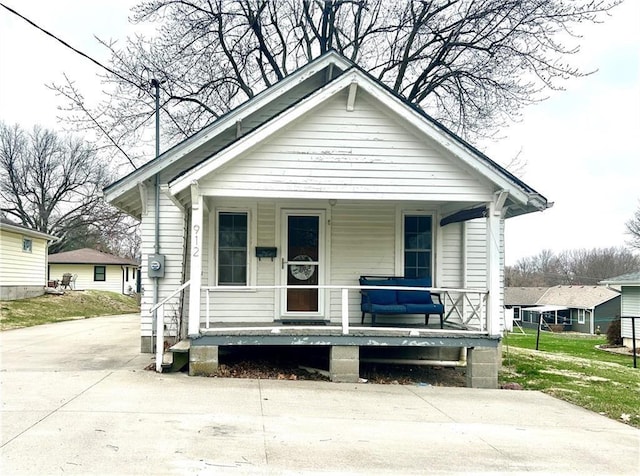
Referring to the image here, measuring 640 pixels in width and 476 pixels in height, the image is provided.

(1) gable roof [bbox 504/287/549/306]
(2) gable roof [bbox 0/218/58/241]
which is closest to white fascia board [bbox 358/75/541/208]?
(2) gable roof [bbox 0/218/58/241]

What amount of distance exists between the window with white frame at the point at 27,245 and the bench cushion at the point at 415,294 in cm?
2234

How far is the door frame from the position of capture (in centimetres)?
1067

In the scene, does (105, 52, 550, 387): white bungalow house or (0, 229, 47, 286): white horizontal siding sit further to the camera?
(0, 229, 47, 286): white horizontal siding

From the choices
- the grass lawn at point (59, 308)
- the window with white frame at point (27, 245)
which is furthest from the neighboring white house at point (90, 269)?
the window with white frame at point (27, 245)

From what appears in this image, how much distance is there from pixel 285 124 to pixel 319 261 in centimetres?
323

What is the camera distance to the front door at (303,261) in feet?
35.3

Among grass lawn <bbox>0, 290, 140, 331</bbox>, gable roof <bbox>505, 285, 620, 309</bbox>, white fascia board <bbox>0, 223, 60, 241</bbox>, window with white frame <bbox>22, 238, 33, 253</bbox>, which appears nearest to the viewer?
grass lawn <bbox>0, 290, 140, 331</bbox>

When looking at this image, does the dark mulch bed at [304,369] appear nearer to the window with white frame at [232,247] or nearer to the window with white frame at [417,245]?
the window with white frame at [232,247]

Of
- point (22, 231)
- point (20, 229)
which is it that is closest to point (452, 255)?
point (20, 229)

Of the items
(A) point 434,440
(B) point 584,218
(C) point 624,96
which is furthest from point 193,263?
(B) point 584,218

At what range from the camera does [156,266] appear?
10.5m

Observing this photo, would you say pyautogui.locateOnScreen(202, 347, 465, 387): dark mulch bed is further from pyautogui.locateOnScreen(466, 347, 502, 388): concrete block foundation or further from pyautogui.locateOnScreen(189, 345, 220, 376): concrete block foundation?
pyautogui.locateOnScreen(466, 347, 502, 388): concrete block foundation

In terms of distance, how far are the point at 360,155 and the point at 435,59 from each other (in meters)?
13.2

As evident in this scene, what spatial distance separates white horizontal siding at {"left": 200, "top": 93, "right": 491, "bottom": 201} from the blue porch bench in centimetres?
212
